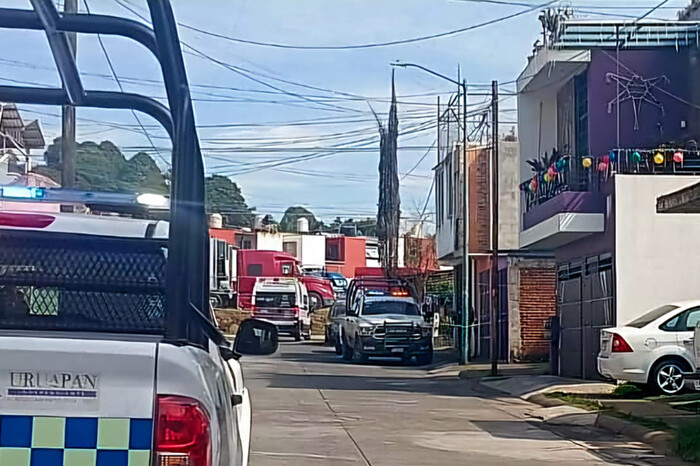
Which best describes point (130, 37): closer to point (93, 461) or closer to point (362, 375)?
point (93, 461)

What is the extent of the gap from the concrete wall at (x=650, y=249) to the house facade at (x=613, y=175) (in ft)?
0.06

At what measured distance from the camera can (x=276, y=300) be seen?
4622 cm

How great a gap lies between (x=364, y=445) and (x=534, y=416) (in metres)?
4.64

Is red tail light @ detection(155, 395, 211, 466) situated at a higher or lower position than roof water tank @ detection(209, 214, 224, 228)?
lower

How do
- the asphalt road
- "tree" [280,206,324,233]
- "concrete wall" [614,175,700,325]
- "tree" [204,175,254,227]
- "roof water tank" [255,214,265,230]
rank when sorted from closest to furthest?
1. "tree" [204,175,254,227]
2. the asphalt road
3. "concrete wall" [614,175,700,325]
4. "roof water tank" [255,214,265,230]
5. "tree" [280,206,324,233]

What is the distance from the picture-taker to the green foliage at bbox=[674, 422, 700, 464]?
11775mm

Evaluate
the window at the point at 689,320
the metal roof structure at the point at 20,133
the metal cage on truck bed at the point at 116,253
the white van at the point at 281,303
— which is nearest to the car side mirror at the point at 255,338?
the metal cage on truck bed at the point at 116,253

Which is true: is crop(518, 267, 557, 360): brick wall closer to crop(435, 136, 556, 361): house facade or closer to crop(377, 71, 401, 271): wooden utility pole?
crop(435, 136, 556, 361): house facade

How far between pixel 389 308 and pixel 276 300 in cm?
1529

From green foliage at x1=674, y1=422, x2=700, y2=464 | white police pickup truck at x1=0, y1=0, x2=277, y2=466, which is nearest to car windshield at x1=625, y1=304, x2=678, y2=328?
green foliage at x1=674, y1=422, x2=700, y2=464

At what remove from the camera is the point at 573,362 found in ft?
78.9

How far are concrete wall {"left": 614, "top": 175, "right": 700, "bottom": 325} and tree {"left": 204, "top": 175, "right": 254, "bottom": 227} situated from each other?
7487mm

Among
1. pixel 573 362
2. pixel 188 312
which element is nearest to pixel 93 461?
pixel 188 312

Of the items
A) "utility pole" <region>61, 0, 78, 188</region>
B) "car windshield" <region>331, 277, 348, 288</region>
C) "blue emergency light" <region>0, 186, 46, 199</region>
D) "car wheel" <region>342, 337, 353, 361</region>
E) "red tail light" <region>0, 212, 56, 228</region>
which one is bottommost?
"car wheel" <region>342, 337, 353, 361</region>
